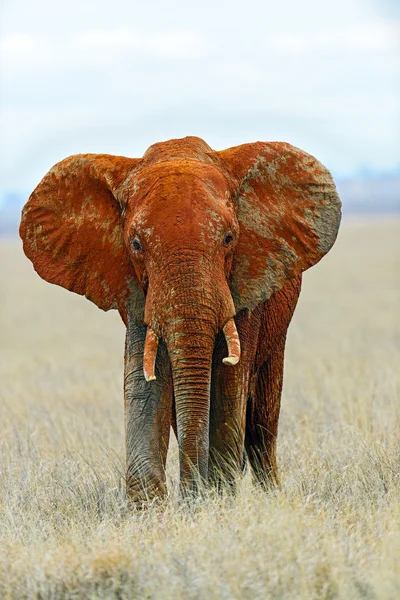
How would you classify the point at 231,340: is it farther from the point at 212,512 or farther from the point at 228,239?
the point at 212,512

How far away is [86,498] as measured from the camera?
718 cm

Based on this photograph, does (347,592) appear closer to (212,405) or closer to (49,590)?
(49,590)

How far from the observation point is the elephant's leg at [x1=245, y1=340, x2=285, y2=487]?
8.23 meters

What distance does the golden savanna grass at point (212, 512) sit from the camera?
17.0 feet

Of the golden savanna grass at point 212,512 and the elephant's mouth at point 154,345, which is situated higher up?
the elephant's mouth at point 154,345

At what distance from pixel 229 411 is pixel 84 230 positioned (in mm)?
1299

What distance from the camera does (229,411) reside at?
22.7 feet

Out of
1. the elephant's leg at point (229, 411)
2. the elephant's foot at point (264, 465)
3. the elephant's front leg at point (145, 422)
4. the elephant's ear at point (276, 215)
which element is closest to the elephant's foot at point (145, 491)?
the elephant's front leg at point (145, 422)

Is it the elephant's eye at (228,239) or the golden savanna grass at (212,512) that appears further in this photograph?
the elephant's eye at (228,239)

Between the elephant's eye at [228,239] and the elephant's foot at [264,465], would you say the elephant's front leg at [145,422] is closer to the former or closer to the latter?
the elephant's eye at [228,239]

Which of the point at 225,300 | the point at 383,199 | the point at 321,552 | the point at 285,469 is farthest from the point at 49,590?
the point at 383,199

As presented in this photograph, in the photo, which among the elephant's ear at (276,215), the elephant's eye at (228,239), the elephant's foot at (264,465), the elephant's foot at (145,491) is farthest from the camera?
the elephant's foot at (264,465)

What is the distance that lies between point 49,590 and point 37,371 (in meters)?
11.8

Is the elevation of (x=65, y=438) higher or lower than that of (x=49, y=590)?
higher
